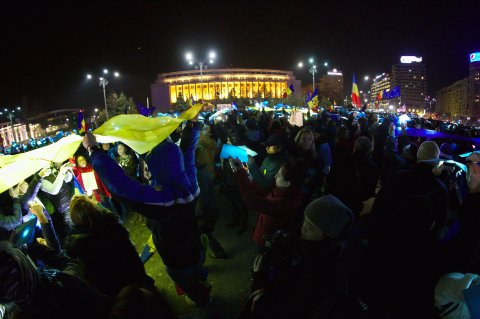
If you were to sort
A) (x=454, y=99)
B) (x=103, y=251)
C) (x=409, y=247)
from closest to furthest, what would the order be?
(x=409, y=247)
(x=103, y=251)
(x=454, y=99)

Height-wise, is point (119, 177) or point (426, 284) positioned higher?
point (119, 177)

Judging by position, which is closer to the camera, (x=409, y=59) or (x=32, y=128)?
(x=32, y=128)

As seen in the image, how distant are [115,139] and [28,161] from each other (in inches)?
42.3

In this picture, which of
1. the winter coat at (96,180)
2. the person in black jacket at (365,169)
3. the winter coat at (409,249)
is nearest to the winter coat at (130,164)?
the winter coat at (96,180)

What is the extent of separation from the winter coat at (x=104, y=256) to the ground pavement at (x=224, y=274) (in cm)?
93

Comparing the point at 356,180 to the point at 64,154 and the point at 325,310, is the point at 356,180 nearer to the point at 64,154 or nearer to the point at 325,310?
the point at 325,310

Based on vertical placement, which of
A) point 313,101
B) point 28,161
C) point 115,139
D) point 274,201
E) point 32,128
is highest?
point 313,101

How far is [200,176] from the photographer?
4.77 m

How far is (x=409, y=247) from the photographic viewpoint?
213cm

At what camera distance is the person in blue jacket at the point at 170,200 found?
231cm

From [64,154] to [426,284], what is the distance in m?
3.73

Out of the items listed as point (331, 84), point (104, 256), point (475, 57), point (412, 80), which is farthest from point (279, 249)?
point (412, 80)

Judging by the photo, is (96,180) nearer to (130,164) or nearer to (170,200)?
(130,164)

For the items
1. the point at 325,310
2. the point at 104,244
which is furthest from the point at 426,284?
the point at 104,244
